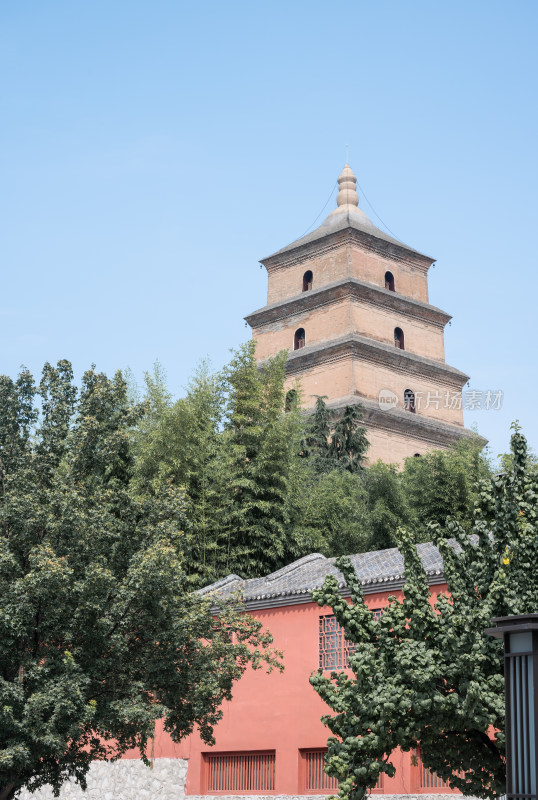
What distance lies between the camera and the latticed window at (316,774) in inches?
473

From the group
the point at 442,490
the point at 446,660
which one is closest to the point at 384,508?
the point at 442,490

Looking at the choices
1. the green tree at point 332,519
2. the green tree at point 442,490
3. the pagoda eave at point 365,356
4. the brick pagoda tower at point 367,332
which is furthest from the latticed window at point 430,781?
the pagoda eave at point 365,356

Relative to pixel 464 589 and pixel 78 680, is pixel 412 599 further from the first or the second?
pixel 78 680

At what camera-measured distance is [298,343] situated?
3203 centimetres

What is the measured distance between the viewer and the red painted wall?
12422 millimetres

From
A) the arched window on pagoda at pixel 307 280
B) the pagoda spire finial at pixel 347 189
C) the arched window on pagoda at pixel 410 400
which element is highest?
the pagoda spire finial at pixel 347 189

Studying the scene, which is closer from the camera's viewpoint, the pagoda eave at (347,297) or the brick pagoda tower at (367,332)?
the brick pagoda tower at (367,332)

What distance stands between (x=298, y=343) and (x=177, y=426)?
15.2m

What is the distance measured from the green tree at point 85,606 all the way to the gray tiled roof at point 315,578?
1.55m

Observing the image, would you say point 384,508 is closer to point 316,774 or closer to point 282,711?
point 282,711

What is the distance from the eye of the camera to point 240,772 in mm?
13133

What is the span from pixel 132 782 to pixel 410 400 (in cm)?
1896

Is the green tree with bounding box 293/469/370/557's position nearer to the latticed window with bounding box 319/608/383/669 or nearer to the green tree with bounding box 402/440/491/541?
the green tree with bounding box 402/440/491/541

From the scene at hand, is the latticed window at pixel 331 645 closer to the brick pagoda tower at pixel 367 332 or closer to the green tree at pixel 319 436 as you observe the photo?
the green tree at pixel 319 436
